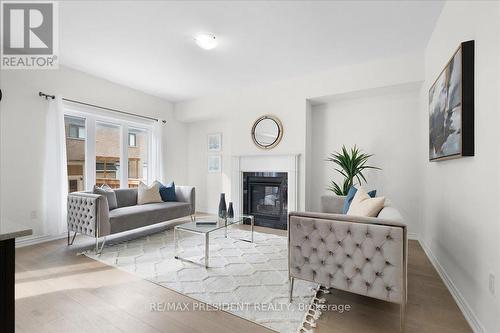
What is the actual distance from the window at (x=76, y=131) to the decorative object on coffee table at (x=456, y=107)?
494 centimetres

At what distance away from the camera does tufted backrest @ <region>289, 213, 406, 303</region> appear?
1547 millimetres

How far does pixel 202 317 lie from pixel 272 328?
1.64 ft

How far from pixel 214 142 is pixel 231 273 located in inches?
Answer: 145

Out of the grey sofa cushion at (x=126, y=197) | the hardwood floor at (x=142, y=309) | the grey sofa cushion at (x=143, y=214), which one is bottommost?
the hardwood floor at (x=142, y=309)

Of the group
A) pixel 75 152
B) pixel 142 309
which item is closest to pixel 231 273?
pixel 142 309

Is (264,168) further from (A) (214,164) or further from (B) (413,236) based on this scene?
(B) (413,236)

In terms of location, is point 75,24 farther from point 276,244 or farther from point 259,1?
point 276,244

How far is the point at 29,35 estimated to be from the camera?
9.41 feet

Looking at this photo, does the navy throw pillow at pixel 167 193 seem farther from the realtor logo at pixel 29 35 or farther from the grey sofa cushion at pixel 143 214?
the realtor logo at pixel 29 35

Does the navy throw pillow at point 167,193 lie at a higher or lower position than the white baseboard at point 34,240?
higher

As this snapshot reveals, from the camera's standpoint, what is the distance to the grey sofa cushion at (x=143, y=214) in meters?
3.21

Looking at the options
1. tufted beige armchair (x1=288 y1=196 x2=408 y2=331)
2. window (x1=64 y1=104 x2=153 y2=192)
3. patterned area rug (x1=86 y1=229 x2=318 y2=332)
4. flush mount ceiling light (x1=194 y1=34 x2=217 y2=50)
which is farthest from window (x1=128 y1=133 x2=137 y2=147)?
tufted beige armchair (x1=288 y1=196 x2=408 y2=331)

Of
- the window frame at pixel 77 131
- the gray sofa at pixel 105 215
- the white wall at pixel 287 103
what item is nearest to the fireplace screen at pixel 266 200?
the white wall at pixel 287 103

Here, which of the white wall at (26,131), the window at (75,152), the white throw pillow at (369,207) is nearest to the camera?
the white throw pillow at (369,207)
